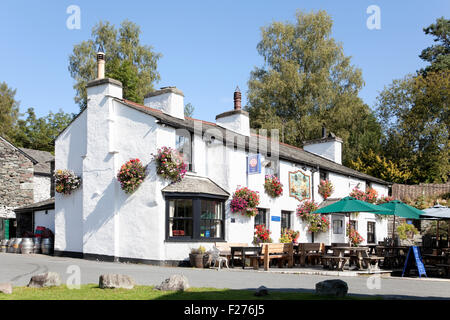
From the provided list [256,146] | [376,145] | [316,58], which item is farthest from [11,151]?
[376,145]

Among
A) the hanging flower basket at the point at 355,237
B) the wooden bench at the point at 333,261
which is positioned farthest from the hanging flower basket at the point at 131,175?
the hanging flower basket at the point at 355,237

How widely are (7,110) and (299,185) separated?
138 feet

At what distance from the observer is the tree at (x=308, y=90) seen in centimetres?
4166

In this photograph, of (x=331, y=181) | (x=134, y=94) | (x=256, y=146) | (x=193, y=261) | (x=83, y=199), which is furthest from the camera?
(x=134, y=94)

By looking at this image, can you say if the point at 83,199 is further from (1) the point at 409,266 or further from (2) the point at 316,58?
(2) the point at 316,58

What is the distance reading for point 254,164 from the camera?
72.3ft

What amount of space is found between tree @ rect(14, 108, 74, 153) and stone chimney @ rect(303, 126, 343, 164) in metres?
29.6

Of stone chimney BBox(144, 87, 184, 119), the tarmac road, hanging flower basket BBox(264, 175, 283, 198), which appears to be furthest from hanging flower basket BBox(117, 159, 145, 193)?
hanging flower basket BBox(264, 175, 283, 198)

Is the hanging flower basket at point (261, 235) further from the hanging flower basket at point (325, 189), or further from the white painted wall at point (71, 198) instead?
the white painted wall at point (71, 198)

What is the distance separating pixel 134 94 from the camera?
4188cm

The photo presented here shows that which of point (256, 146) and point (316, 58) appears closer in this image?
point (256, 146)

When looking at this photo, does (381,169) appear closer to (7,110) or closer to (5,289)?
(5,289)

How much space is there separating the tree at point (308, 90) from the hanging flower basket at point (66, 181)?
70.5ft
